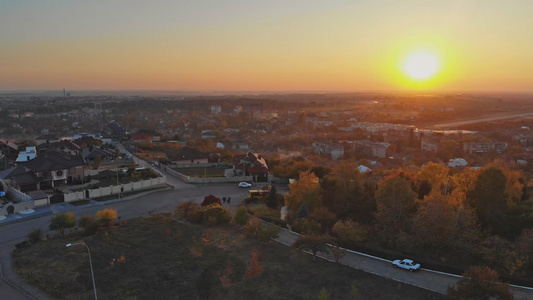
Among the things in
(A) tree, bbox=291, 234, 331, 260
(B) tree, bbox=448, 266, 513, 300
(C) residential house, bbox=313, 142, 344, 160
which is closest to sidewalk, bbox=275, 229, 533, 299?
(A) tree, bbox=291, 234, 331, 260

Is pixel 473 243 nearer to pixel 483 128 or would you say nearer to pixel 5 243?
pixel 5 243

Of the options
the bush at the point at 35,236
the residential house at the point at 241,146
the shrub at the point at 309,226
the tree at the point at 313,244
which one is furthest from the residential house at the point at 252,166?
the residential house at the point at 241,146

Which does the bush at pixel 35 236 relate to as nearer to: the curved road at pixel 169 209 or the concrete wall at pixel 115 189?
the curved road at pixel 169 209

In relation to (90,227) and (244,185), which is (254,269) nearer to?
(90,227)

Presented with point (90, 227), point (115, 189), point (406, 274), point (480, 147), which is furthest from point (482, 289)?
point (480, 147)

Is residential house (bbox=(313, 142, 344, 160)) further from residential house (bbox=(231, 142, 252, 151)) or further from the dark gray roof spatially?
the dark gray roof

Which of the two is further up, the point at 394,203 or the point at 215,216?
the point at 394,203
